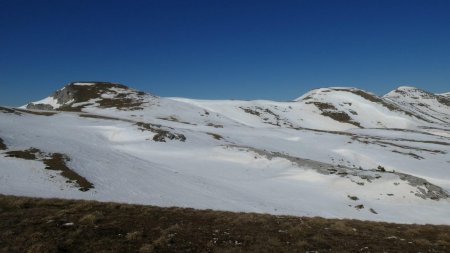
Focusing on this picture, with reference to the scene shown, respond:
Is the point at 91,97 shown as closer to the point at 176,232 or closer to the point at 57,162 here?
the point at 57,162

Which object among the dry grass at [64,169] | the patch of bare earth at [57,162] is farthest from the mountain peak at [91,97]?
the dry grass at [64,169]

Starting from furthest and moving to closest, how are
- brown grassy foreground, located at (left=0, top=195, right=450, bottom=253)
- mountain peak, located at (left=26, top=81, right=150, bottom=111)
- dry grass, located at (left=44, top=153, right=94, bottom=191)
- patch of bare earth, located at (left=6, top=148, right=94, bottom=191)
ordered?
mountain peak, located at (left=26, top=81, right=150, bottom=111) < patch of bare earth, located at (left=6, top=148, right=94, bottom=191) < dry grass, located at (left=44, top=153, right=94, bottom=191) < brown grassy foreground, located at (left=0, top=195, right=450, bottom=253)

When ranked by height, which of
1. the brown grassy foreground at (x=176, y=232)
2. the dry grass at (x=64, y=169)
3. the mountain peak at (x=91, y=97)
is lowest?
the brown grassy foreground at (x=176, y=232)

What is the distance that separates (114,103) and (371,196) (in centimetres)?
9799

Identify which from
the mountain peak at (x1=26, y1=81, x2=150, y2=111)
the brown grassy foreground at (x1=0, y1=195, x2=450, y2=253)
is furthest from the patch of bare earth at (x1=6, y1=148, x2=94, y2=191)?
the mountain peak at (x1=26, y1=81, x2=150, y2=111)

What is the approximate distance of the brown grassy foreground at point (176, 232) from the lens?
15656mm

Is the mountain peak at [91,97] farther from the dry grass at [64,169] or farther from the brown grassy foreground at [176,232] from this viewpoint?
the brown grassy foreground at [176,232]

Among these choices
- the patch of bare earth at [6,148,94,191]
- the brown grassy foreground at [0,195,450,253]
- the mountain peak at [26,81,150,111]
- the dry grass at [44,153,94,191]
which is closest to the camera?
the brown grassy foreground at [0,195,450,253]

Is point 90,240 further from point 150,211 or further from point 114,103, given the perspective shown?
point 114,103

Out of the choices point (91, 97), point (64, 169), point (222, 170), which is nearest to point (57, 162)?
point (64, 169)

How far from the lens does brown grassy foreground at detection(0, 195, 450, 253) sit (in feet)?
51.4

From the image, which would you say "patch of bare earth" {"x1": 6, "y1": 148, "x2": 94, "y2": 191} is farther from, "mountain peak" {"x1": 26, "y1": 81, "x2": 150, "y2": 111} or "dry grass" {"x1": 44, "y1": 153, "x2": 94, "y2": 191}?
"mountain peak" {"x1": 26, "y1": 81, "x2": 150, "y2": 111}

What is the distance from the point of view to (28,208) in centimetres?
2131

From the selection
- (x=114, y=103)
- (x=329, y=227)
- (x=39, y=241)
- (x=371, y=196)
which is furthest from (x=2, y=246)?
(x=114, y=103)
